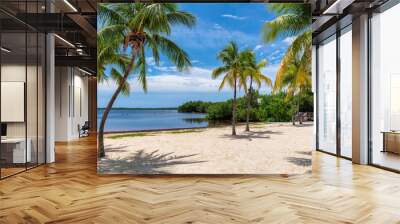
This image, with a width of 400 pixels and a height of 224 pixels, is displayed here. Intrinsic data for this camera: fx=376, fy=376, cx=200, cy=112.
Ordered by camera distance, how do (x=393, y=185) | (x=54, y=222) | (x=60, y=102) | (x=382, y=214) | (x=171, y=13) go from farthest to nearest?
(x=60, y=102)
(x=171, y=13)
(x=393, y=185)
(x=382, y=214)
(x=54, y=222)

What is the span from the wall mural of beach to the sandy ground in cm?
2

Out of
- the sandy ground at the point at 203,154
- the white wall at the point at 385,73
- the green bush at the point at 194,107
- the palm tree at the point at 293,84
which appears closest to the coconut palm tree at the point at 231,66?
the green bush at the point at 194,107

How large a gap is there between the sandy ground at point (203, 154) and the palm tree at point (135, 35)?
1.43 feet

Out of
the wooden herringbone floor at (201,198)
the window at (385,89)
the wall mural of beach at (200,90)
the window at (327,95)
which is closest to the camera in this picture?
the wooden herringbone floor at (201,198)

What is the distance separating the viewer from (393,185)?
18.5ft

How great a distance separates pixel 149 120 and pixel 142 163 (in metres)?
0.74

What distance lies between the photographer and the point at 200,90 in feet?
21.4

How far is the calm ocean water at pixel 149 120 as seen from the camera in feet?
21.0

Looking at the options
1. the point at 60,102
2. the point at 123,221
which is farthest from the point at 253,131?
the point at 60,102

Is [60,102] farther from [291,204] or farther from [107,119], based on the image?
[291,204]

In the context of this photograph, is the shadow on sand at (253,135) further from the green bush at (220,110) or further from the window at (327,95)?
the window at (327,95)

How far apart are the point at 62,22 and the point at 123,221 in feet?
Result: 17.4

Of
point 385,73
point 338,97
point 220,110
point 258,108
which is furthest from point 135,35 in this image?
point 338,97

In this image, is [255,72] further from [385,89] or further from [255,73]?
[385,89]
